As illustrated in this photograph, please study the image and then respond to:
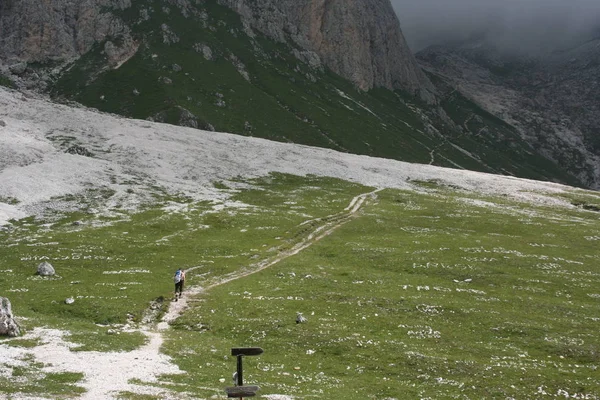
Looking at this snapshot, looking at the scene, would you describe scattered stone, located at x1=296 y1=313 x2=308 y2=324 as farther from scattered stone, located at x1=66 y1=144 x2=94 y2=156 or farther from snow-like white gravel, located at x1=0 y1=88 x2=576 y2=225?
scattered stone, located at x1=66 y1=144 x2=94 y2=156

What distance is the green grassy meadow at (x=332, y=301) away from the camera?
96.2 feet

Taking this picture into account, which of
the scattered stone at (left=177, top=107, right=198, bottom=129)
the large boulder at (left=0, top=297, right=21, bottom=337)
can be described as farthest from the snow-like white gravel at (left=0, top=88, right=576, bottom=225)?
the large boulder at (left=0, top=297, right=21, bottom=337)

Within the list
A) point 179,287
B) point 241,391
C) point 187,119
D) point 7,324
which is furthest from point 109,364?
point 187,119

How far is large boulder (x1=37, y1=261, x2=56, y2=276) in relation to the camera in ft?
160

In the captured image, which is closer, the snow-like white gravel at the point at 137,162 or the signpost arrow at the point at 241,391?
the signpost arrow at the point at 241,391

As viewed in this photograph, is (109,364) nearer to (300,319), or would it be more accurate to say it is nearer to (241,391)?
(241,391)

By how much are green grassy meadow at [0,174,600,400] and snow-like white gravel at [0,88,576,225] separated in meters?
17.6

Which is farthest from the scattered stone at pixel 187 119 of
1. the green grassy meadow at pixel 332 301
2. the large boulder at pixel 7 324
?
the large boulder at pixel 7 324

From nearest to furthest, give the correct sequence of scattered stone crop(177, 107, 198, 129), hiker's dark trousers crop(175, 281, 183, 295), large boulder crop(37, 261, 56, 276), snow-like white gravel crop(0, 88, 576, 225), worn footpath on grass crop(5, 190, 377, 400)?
worn footpath on grass crop(5, 190, 377, 400) < hiker's dark trousers crop(175, 281, 183, 295) < large boulder crop(37, 261, 56, 276) < snow-like white gravel crop(0, 88, 576, 225) < scattered stone crop(177, 107, 198, 129)

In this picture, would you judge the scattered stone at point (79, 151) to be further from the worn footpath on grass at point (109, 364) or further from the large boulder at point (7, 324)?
the large boulder at point (7, 324)

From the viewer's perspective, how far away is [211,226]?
253 ft

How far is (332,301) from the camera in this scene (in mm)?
43281

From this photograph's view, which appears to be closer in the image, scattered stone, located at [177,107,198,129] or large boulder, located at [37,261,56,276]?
large boulder, located at [37,261,56,276]

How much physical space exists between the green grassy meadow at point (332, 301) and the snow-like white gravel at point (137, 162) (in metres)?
17.6
